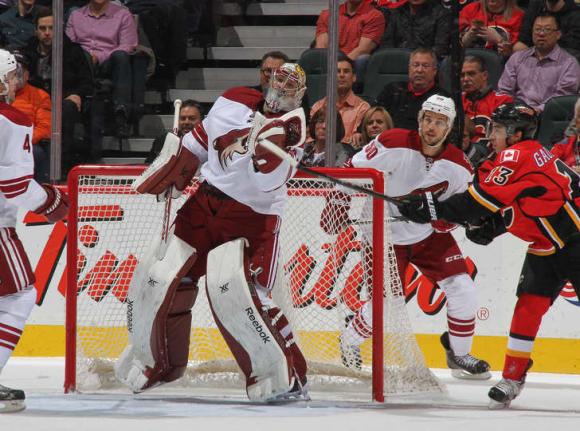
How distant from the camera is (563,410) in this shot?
170 inches

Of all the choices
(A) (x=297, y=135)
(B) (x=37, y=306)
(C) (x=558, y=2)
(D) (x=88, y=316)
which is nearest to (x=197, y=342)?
(D) (x=88, y=316)

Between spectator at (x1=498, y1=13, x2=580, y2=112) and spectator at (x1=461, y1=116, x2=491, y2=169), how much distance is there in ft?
1.20

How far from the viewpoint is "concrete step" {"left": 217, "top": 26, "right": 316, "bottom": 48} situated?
18.0 ft

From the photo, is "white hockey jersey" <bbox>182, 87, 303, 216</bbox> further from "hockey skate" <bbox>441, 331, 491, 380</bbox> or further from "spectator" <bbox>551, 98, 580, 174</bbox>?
"spectator" <bbox>551, 98, 580, 174</bbox>

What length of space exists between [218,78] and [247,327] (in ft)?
5.94

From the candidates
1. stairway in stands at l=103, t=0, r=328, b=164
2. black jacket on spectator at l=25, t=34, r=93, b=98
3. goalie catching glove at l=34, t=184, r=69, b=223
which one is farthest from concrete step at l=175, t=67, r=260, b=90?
goalie catching glove at l=34, t=184, r=69, b=223

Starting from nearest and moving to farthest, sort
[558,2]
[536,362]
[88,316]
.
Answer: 1. [88,316]
2. [536,362]
3. [558,2]

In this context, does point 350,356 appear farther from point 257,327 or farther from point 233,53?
point 233,53

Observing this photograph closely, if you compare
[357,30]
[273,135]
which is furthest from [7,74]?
[357,30]

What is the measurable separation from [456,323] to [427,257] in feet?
1.03

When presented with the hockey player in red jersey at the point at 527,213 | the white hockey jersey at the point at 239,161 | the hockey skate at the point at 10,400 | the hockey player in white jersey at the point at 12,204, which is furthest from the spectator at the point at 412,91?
the hockey skate at the point at 10,400

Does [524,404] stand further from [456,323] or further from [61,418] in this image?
[61,418]

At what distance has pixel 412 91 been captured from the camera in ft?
18.1

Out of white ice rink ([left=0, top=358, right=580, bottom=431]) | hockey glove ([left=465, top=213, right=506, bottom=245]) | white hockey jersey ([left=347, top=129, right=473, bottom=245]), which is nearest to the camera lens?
white ice rink ([left=0, top=358, right=580, bottom=431])
